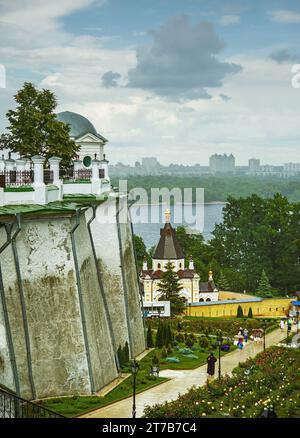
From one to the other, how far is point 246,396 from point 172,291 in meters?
24.2

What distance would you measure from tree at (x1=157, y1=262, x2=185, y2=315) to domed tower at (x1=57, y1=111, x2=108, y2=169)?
1279 centimetres

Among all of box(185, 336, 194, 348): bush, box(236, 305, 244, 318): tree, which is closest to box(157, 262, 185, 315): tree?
box(236, 305, 244, 318): tree

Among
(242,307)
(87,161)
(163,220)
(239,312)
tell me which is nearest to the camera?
(87,161)

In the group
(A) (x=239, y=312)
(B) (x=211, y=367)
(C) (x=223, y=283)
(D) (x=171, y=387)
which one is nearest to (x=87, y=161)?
(B) (x=211, y=367)

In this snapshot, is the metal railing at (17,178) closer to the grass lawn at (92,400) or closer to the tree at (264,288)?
the grass lawn at (92,400)

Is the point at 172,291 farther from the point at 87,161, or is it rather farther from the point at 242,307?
the point at 87,161

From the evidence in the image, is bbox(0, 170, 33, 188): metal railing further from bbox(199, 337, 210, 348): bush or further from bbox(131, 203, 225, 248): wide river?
bbox(131, 203, 225, 248): wide river

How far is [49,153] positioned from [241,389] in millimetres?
10910

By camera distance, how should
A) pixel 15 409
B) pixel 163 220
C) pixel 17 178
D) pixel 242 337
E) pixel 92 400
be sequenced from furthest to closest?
pixel 163 220 → pixel 242 337 → pixel 17 178 → pixel 92 400 → pixel 15 409

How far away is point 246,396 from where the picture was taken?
2225 centimetres

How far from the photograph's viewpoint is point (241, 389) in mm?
23516

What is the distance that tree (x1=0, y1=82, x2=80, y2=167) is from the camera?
2888cm

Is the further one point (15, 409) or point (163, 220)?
point (163, 220)
